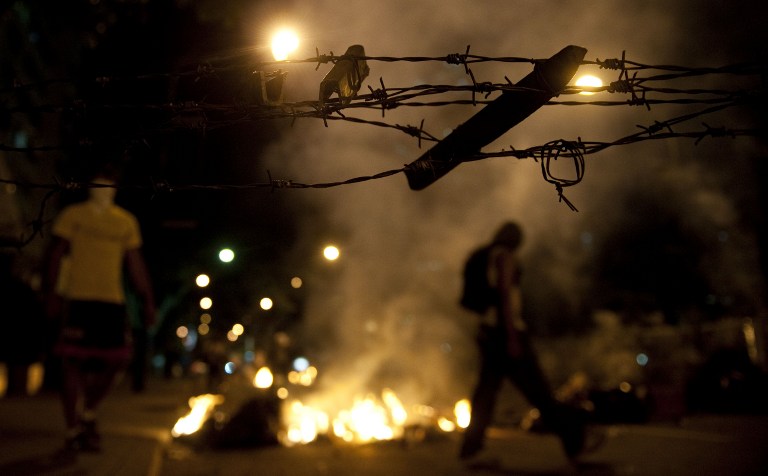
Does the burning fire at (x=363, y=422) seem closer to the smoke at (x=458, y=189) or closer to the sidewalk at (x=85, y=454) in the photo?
the sidewalk at (x=85, y=454)

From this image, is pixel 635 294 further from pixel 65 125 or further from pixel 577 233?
pixel 65 125

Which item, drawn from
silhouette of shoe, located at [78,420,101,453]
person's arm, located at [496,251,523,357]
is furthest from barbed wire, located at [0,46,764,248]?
person's arm, located at [496,251,523,357]

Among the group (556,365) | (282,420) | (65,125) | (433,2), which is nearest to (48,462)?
(282,420)

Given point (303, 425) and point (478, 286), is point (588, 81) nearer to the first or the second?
point (478, 286)

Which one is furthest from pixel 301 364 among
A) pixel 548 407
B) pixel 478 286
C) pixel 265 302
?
pixel 548 407

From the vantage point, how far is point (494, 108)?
9.43 ft

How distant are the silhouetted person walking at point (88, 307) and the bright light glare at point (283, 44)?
1679 millimetres

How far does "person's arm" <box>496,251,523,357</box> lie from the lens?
4.91 m

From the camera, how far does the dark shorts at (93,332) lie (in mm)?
4258

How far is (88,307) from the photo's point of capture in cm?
435

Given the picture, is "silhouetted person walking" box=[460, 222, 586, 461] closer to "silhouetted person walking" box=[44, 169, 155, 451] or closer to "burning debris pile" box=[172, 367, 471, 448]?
"burning debris pile" box=[172, 367, 471, 448]

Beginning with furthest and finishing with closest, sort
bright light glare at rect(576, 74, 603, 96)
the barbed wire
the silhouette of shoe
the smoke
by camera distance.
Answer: the smoke
the silhouette of shoe
bright light glare at rect(576, 74, 603, 96)
the barbed wire

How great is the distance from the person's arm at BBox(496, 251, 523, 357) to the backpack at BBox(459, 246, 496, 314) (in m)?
0.11

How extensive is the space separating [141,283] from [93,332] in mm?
544
